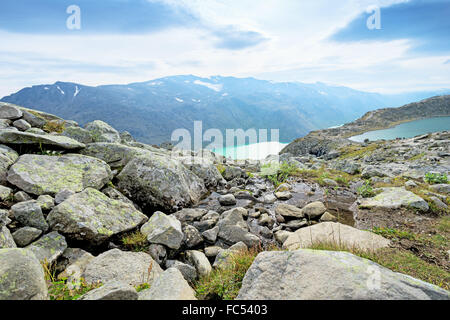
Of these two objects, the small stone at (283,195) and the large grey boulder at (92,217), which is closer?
the large grey boulder at (92,217)

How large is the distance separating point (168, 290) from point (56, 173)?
8097 mm

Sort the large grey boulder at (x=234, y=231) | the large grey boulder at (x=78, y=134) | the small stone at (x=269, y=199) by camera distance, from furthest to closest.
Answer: the small stone at (x=269, y=199)
the large grey boulder at (x=78, y=134)
the large grey boulder at (x=234, y=231)

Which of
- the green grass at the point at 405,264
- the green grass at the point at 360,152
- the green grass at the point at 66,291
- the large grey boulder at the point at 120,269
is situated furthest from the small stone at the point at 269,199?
the green grass at the point at 360,152

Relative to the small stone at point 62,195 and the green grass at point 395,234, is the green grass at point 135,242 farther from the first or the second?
the green grass at point 395,234

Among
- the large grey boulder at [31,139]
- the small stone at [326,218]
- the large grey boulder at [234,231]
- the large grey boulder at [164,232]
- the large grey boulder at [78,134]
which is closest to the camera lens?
the large grey boulder at [164,232]

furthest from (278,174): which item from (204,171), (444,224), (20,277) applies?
(20,277)

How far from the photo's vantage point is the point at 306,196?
14531 millimetres

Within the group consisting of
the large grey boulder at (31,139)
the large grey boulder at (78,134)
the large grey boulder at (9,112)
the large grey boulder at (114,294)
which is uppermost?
the large grey boulder at (9,112)

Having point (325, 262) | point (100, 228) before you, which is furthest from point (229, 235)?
point (325, 262)

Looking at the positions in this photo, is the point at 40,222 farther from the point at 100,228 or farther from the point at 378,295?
the point at 378,295

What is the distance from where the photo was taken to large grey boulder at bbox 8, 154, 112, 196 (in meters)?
7.56

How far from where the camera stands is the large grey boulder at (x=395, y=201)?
10.4m

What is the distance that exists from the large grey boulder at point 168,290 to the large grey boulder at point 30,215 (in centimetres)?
452
